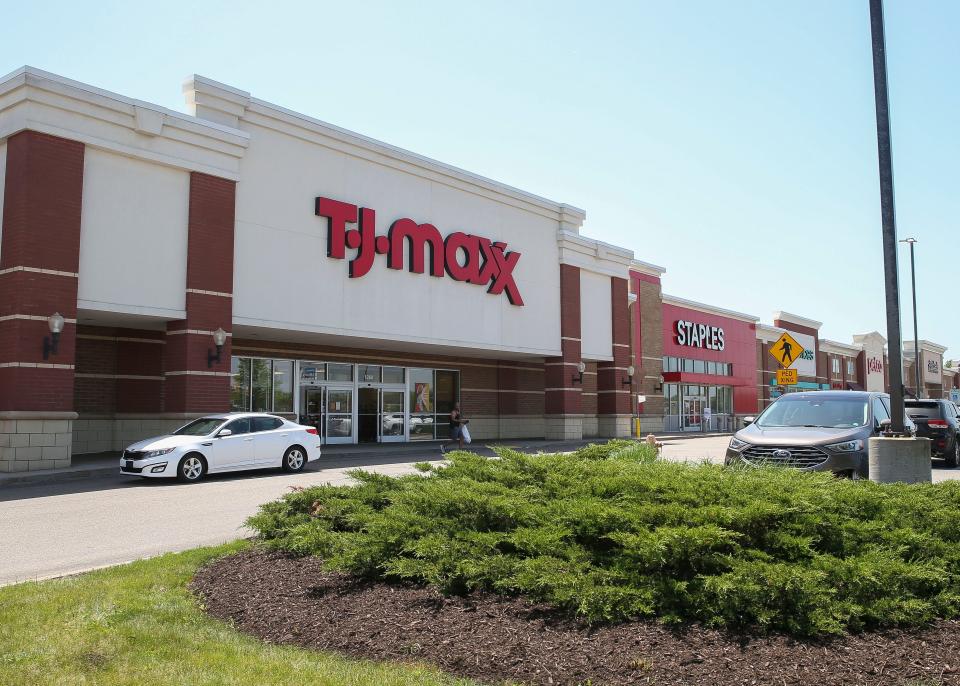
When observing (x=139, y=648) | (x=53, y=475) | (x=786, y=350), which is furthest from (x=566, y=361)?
(x=139, y=648)

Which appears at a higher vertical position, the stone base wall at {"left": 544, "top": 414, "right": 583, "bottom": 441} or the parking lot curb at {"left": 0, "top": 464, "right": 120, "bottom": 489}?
the stone base wall at {"left": 544, "top": 414, "right": 583, "bottom": 441}

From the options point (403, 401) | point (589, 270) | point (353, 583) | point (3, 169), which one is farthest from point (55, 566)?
point (589, 270)

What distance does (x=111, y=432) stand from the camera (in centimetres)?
2277

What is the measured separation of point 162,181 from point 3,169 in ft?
11.8

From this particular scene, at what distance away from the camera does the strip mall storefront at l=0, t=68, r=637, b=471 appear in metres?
18.5

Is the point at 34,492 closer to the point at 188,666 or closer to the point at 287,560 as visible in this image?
the point at 287,560

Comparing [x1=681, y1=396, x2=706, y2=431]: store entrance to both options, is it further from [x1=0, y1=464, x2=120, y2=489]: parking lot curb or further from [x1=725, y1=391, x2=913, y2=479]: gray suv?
[x1=0, y1=464, x2=120, y2=489]: parking lot curb

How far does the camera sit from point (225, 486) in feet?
52.8

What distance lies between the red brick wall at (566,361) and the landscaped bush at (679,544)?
1030 inches

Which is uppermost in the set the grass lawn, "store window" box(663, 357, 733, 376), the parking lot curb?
"store window" box(663, 357, 733, 376)

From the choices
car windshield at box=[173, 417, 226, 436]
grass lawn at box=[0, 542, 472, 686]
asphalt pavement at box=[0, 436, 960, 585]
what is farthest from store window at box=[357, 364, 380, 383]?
grass lawn at box=[0, 542, 472, 686]

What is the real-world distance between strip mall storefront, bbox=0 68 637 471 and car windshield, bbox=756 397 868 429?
14800 millimetres

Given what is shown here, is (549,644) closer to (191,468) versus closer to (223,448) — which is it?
(191,468)

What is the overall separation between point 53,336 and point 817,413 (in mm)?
16369
